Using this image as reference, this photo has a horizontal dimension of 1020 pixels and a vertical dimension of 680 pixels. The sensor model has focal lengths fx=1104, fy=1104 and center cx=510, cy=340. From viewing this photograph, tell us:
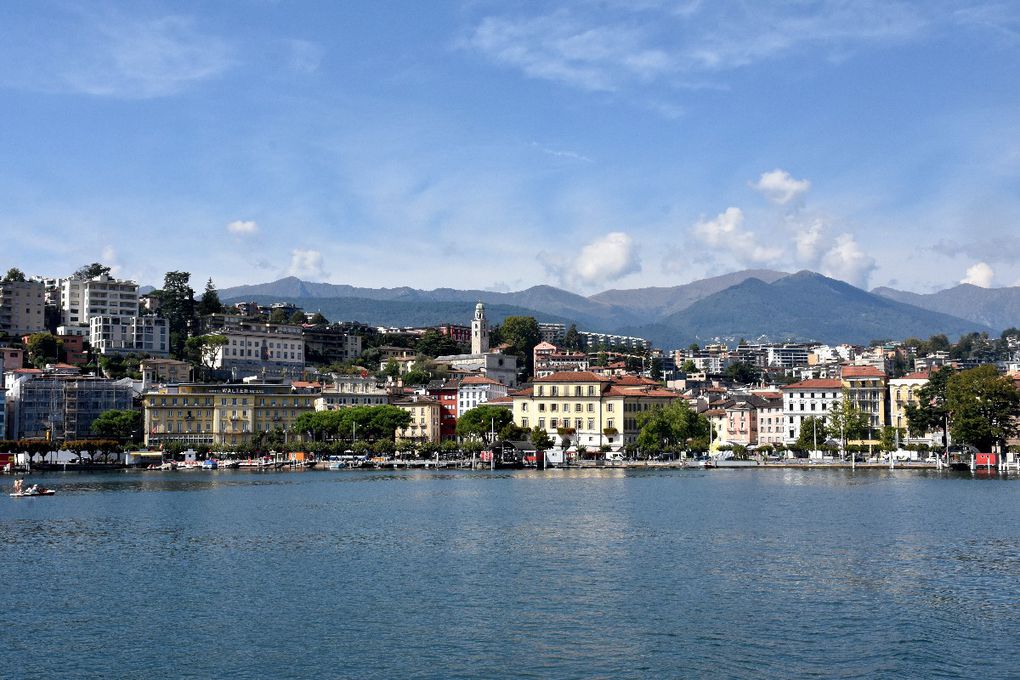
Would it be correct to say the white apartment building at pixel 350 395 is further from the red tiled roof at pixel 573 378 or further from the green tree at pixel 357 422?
A: the red tiled roof at pixel 573 378

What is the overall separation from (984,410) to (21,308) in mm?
114551

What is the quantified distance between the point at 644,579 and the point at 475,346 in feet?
502

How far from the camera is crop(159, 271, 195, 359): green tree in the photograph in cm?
15838

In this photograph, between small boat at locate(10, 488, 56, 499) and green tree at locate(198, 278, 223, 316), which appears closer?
small boat at locate(10, 488, 56, 499)

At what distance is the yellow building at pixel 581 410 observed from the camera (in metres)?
110

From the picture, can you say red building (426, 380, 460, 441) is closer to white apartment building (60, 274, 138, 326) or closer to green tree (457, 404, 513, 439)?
green tree (457, 404, 513, 439)

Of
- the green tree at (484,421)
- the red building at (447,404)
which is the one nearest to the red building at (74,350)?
the red building at (447,404)

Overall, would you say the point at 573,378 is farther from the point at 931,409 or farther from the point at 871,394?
the point at 931,409

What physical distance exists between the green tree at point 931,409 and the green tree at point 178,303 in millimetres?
99979

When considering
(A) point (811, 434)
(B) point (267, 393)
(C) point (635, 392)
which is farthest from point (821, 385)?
(B) point (267, 393)

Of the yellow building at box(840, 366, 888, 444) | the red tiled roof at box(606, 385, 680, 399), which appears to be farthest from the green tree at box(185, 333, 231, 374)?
the yellow building at box(840, 366, 888, 444)

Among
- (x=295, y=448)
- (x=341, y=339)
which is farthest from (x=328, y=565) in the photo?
(x=341, y=339)

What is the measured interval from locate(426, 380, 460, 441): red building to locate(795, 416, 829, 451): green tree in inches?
1515

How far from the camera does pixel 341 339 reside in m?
176
